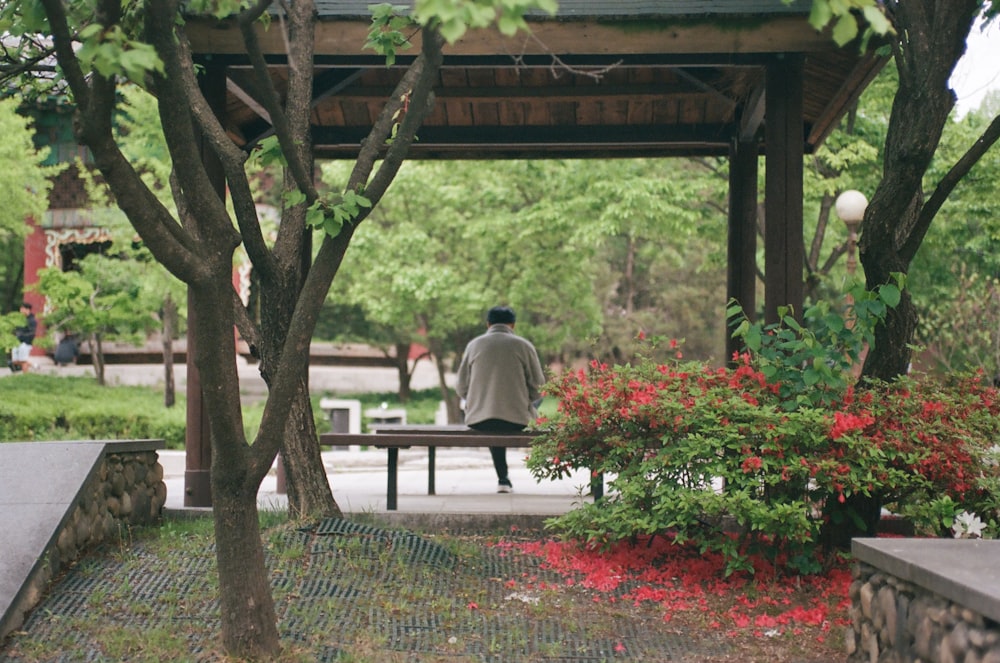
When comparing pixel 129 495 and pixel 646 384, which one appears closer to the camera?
pixel 646 384

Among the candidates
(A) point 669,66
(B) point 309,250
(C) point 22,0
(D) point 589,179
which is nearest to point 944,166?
(D) point 589,179

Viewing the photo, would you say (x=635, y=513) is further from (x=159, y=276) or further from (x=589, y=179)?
(x=159, y=276)

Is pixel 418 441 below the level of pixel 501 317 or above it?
below

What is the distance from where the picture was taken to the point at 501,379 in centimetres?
967

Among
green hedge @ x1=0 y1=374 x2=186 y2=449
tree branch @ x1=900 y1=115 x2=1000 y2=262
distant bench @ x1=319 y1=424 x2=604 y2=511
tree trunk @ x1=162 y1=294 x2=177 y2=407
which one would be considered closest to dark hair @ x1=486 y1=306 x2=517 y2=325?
distant bench @ x1=319 y1=424 x2=604 y2=511

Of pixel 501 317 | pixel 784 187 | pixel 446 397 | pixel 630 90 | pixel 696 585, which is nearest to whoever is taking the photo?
pixel 696 585

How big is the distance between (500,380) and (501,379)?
1 centimetres

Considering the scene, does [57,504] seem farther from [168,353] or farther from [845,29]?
[168,353]

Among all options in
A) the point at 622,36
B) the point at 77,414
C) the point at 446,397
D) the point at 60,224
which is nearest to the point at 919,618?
the point at 622,36

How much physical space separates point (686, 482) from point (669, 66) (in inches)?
130

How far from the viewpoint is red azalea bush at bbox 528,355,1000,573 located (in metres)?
6.21

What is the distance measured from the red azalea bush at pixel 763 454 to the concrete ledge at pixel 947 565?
3.95 feet

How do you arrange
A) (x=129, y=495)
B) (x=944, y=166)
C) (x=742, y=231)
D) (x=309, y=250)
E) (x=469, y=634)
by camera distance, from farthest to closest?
(x=944, y=166)
(x=742, y=231)
(x=309, y=250)
(x=129, y=495)
(x=469, y=634)

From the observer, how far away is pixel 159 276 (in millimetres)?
20172
